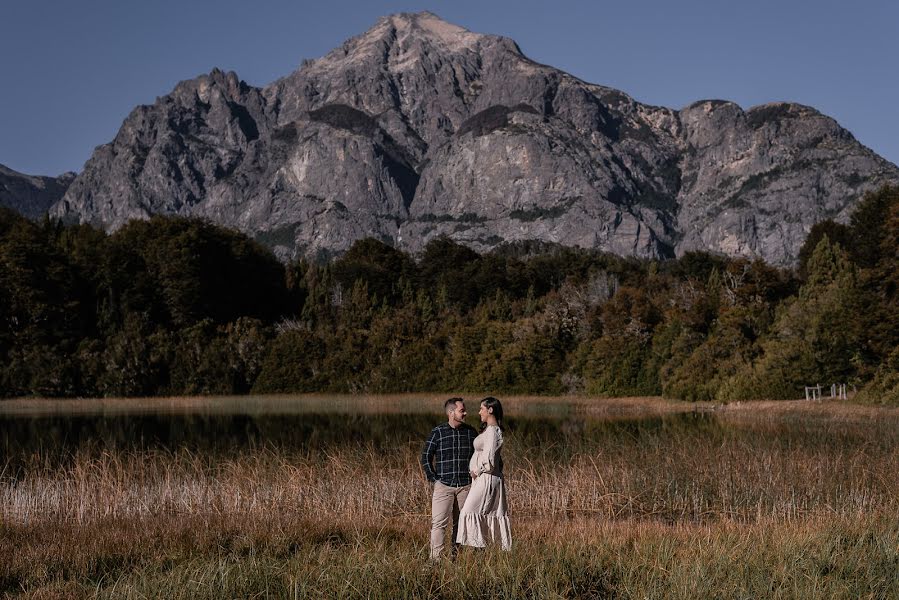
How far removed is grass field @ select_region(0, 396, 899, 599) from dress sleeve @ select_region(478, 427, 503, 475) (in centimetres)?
82

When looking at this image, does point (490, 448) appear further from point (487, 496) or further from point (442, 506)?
point (442, 506)

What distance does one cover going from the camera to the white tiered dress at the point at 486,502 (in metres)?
8.03

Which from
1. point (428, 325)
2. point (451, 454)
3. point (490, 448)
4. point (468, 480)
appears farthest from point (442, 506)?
point (428, 325)

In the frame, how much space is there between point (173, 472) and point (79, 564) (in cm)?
897

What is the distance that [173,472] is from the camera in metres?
16.8

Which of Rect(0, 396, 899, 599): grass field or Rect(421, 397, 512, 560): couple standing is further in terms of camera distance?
Rect(421, 397, 512, 560): couple standing

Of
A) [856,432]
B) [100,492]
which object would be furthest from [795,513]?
[856,432]

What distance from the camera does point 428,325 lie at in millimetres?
75938

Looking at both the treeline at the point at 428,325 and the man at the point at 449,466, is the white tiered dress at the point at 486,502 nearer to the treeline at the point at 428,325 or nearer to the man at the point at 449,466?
the man at the point at 449,466

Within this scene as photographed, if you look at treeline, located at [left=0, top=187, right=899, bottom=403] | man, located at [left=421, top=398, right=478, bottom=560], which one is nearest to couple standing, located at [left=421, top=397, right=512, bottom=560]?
man, located at [left=421, top=398, right=478, bottom=560]

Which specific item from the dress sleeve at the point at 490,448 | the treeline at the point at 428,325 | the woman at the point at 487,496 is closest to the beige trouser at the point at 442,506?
the woman at the point at 487,496

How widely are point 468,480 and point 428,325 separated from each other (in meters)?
Answer: 67.4

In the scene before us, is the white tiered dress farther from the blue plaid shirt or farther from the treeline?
the treeline

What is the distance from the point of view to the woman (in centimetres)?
804
